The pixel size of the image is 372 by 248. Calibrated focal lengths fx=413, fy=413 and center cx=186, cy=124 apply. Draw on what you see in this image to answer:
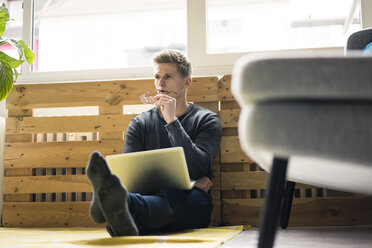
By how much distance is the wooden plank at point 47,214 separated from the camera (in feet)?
6.38

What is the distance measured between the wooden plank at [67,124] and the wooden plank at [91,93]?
0.23ft

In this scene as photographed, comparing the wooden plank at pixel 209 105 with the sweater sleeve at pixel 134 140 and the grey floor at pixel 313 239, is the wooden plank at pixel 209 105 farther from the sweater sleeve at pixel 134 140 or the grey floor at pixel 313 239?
the grey floor at pixel 313 239

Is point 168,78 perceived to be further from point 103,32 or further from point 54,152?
point 103,32

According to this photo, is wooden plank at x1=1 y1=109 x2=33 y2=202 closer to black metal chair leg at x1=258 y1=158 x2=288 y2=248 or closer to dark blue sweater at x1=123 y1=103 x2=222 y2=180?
dark blue sweater at x1=123 y1=103 x2=222 y2=180

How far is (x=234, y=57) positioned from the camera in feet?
7.03

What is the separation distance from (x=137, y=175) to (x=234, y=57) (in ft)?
3.32

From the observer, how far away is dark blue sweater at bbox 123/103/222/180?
1597 millimetres

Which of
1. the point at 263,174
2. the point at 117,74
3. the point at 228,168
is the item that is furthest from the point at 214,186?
the point at 117,74

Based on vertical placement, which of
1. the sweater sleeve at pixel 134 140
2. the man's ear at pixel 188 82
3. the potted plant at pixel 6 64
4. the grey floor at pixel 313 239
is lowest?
the grey floor at pixel 313 239

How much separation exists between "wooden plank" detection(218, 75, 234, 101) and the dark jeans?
55 cm

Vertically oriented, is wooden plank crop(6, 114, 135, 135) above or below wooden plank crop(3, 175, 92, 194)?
above

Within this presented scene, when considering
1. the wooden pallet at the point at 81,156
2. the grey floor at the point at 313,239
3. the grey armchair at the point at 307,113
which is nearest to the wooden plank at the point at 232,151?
the wooden pallet at the point at 81,156

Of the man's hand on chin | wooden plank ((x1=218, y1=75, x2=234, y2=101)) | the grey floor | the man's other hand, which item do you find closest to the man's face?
the man's hand on chin

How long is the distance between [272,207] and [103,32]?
2027mm
